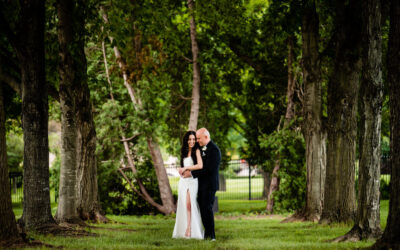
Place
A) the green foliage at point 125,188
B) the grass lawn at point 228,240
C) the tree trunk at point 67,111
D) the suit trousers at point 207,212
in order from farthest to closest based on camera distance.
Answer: the green foliage at point 125,188 → the tree trunk at point 67,111 → the suit trousers at point 207,212 → the grass lawn at point 228,240

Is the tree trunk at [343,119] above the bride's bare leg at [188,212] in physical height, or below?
above

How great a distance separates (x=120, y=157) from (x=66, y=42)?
33.3ft

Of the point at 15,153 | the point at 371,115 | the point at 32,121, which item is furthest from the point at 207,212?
the point at 15,153

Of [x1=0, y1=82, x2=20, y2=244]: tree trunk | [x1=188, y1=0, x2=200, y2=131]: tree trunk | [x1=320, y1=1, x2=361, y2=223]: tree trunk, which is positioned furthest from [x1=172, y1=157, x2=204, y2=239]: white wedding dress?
[x1=188, y1=0, x2=200, y2=131]: tree trunk

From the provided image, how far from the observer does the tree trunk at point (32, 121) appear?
9.75 metres

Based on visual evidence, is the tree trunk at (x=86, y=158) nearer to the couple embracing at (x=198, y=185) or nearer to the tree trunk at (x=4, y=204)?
the couple embracing at (x=198, y=185)

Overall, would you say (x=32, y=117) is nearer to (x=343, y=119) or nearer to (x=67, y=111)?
(x=67, y=111)

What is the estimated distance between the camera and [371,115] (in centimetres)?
864

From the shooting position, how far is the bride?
34.6 ft

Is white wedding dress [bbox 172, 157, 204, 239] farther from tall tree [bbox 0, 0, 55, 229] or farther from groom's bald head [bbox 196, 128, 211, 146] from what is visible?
tall tree [bbox 0, 0, 55, 229]

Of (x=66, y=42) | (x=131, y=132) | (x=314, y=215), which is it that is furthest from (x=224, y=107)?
(x=66, y=42)

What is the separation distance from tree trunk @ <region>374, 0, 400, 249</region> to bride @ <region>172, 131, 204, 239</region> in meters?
4.19

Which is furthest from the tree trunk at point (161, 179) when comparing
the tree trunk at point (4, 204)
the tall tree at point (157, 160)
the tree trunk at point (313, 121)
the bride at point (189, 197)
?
the tree trunk at point (4, 204)

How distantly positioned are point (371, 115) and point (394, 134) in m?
1.29
